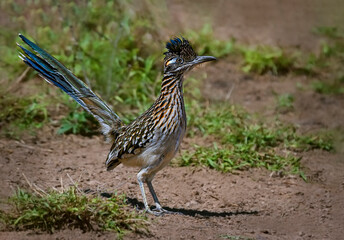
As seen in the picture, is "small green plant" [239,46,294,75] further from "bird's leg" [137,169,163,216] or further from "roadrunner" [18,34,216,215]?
"bird's leg" [137,169,163,216]

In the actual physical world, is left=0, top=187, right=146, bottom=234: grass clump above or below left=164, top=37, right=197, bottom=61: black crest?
below

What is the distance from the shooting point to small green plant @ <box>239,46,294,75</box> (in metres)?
9.88

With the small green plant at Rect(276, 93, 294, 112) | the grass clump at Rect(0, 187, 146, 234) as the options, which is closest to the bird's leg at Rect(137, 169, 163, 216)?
the grass clump at Rect(0, 187, 146, 234)

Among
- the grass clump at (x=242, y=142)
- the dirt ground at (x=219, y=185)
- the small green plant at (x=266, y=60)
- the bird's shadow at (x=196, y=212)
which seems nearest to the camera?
the dirt ground at (x=219, y=185)

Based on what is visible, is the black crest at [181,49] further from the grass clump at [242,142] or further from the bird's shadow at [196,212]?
the grass clump at [242,142]

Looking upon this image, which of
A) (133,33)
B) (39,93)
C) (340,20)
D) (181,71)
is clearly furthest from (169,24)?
(181,71)

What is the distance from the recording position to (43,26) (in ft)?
31.8

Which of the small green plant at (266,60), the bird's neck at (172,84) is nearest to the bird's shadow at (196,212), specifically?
the bird's neck at (172,84)

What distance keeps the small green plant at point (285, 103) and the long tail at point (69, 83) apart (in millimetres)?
3555

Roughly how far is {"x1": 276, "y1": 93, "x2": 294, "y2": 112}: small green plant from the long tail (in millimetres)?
3555

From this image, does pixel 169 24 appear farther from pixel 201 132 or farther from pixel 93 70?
pixel 201 132

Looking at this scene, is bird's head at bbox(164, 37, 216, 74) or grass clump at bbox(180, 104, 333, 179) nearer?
bird's head at bbox(164, 37, 216, 74)

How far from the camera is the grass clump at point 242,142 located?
22.7 feet

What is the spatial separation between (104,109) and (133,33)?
3.35 m
